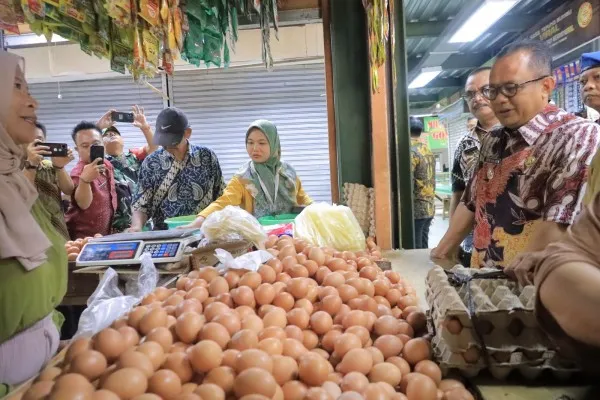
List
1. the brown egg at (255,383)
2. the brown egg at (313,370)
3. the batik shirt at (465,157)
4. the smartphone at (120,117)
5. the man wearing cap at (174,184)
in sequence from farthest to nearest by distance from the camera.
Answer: the smartphone at (120,117)
the man wearing cap at (174,184)
the batik shirt at (465,157)
the brown egg at (313,370)
the brown egg at (255,383)

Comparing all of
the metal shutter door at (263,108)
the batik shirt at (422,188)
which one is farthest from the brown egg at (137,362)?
the metal shutter door at (263,108)

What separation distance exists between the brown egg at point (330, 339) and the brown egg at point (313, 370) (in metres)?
0.17

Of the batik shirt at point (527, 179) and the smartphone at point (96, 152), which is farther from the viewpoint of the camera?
the smartphone at point (96, 152)

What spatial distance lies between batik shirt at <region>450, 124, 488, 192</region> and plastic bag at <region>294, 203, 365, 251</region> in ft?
3.64

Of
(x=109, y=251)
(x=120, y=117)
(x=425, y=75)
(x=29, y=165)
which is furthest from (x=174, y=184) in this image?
(x=425, y=75)

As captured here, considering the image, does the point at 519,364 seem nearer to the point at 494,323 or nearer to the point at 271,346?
the point at 494,323

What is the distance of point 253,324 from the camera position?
1.33 m

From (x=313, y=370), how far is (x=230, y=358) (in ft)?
0.79

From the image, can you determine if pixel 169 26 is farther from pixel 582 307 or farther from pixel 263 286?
pixel 582 307

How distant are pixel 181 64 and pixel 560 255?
22.7 feet

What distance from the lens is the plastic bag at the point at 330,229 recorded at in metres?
2.43

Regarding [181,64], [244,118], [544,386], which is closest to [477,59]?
[244,118]

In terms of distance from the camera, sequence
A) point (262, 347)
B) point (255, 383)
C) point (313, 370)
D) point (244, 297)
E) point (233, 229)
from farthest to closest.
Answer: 1. point (233, 229)
2. point (244, 297)
3. point (262, 347)
4. point (313, 370)
5. point (255, 383)

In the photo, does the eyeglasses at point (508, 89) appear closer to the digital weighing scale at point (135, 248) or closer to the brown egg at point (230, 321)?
the brown egg at point (230, 321)
